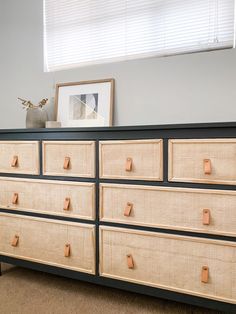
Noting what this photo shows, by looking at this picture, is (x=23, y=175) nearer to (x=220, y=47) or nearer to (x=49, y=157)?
(x=49, y=157)

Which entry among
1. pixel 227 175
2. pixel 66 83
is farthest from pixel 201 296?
pixel 66 83

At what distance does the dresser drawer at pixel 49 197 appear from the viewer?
165 centimetres

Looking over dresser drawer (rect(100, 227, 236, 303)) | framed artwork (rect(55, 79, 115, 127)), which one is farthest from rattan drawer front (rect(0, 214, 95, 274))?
framed artwork (rect(55, 79, 115, 127))

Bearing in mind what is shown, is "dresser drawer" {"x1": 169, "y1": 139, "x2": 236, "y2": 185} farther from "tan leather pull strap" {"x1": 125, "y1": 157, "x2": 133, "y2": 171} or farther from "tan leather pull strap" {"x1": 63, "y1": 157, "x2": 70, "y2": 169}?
"tan leather pull strap" {"x1": 63, "y1": 157, "x2": 70, "y2": 169}

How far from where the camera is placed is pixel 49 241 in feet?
5.84

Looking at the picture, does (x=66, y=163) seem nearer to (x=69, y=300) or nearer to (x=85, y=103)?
(x=85, y=103)

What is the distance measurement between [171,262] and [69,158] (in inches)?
31.0

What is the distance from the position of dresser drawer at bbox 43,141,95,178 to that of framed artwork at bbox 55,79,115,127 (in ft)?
1.59

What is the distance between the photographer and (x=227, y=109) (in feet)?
5.87

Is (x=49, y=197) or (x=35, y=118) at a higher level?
(x=35, y=118)

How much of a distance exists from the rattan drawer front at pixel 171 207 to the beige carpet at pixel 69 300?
20.4 inches

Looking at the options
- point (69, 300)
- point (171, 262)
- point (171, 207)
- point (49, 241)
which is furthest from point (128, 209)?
point (69, 300)

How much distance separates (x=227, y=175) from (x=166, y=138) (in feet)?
1.09

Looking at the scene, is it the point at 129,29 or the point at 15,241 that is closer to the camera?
→ the point at 15,241
